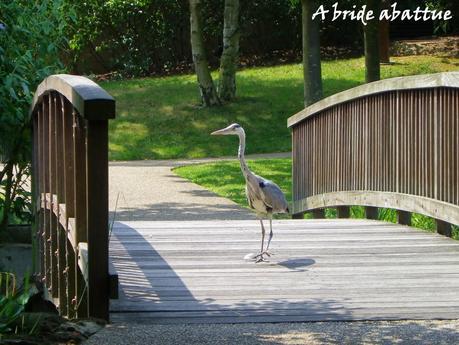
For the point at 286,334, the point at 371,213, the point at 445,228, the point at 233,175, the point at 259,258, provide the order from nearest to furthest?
the point at 286,334, the point at 259,258, the point at 445,228, the point at 371,213, the point at 233,175

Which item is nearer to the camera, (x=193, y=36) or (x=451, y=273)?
(x=451, y=273)

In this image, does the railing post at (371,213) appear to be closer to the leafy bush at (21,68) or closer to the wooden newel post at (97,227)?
the leafy bush at (21,68)

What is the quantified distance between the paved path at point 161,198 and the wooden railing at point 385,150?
1.41 meters

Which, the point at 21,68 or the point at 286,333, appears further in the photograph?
the point at 21,68

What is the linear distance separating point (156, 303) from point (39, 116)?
2.03 m

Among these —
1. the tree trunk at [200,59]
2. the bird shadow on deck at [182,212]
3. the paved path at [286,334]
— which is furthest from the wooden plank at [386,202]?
the tree trunk at [200,59]

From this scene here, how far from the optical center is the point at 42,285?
24.3ft

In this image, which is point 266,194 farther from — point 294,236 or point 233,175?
point 233,175

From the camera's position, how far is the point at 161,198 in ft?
48.5

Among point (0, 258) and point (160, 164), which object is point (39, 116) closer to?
point (0, 258)

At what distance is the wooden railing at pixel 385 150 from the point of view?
8.45 metres

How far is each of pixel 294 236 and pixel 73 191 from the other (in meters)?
3.23

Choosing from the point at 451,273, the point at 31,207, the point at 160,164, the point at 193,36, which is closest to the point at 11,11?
the point at 31,207

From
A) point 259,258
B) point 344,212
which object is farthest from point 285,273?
point 344,212
